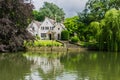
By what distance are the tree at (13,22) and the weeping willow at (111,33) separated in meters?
10.9

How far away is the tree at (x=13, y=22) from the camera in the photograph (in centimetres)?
4016

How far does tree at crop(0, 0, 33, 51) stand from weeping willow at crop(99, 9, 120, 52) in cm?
1089

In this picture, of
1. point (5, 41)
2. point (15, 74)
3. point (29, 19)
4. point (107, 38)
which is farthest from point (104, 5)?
point (15, 74)

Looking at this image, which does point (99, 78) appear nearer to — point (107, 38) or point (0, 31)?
point (0, 31)

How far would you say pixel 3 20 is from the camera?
131ft


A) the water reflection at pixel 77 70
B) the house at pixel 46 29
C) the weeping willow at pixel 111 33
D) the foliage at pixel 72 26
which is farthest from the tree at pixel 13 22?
the house at pixel 46 29

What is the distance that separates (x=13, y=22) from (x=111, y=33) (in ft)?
44.9

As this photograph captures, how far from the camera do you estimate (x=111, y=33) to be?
152 ft

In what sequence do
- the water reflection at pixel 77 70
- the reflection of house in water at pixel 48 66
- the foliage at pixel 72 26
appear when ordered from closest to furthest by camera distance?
the water reflection at pixel 77 70, the reflection of house in water at pixel 48 66, the foliage at pixel 72 26

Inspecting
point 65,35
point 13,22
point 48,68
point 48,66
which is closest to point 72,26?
point 65,35

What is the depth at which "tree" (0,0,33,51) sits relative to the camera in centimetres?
4016

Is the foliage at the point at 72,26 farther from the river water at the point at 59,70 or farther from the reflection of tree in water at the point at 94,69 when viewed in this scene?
the river water at the point at 59,70

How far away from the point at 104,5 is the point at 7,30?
85.6ft

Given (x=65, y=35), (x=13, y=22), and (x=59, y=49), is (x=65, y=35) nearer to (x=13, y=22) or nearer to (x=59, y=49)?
(x=59, y=49)
